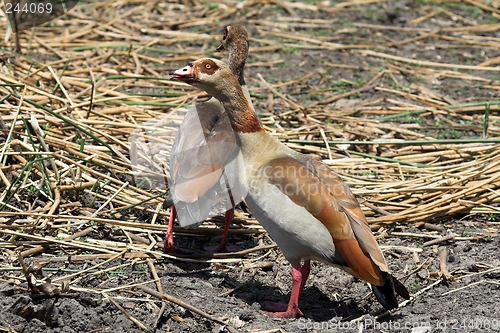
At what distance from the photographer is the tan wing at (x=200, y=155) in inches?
164

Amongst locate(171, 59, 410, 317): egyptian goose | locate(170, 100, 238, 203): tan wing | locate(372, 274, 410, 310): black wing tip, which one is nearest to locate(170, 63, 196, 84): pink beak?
locate(171, 59, 410, 317): egyptian goose

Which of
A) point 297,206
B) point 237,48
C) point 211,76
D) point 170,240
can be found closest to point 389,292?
point 297,206

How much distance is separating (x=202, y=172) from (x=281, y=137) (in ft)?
5.27

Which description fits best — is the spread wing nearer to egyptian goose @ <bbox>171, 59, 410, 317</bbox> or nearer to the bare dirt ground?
egyptian goose @ <bbox>171, 59, 410, 317</bbox>

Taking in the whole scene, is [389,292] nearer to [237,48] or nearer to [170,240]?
[170,240]

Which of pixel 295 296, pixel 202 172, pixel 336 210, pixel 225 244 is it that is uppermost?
pixel 336 210

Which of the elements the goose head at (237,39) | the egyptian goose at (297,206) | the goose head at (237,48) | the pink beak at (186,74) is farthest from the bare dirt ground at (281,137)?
the pink beak at (186,74)

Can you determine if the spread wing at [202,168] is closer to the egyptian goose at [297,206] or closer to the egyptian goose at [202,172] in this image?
the egyptian goose at [202,172]

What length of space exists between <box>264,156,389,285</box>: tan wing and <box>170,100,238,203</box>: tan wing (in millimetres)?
456

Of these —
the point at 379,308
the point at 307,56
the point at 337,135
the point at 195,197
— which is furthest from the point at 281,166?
the point at 307,56

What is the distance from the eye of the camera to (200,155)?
14.1 ft

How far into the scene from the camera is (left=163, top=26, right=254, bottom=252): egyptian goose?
4176mm

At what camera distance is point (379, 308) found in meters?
3.99

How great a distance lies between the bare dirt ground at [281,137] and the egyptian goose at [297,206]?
0.25 meters
